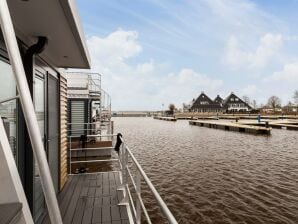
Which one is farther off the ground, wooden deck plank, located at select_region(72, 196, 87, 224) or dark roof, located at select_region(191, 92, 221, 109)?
dark roof, located at select_region(191, 92, 221, 109)

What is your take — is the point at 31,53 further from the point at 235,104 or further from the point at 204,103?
the point at 235,104

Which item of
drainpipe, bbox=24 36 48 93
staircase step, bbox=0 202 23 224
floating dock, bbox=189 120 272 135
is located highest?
drainpipe, bbox=24 36 48 93

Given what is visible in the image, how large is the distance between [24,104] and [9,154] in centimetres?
56

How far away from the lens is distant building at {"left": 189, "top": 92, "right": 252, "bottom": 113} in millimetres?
76812

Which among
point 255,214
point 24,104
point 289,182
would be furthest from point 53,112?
point 289,182

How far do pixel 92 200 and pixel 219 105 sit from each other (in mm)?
77401

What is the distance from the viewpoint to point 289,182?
772 centimetres

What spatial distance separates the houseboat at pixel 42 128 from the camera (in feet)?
3.04

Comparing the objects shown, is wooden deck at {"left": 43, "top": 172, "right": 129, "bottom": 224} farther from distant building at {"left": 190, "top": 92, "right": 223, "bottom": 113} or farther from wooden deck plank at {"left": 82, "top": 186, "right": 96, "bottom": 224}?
distant building at {"left": 190, "top": 92, "right": 223, "bottom": 113}

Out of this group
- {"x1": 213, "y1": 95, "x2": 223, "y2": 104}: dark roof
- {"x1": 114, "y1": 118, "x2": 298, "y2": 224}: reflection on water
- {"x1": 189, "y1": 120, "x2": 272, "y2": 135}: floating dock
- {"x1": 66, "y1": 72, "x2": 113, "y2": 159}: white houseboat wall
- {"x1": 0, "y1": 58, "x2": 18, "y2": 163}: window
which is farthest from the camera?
{"x1": 213, "y1": 95, "x2": 223, "y2": 104}: dark roof

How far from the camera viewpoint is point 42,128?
154 inches

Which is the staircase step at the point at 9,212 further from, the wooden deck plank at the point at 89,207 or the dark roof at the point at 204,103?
the dark roof at the point at 204,103

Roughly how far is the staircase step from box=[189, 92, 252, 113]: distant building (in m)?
77.6

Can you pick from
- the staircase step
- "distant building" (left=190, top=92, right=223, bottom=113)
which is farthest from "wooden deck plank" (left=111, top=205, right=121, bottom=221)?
"distant building" (left=190, top=92, right=223, bottom=113)
